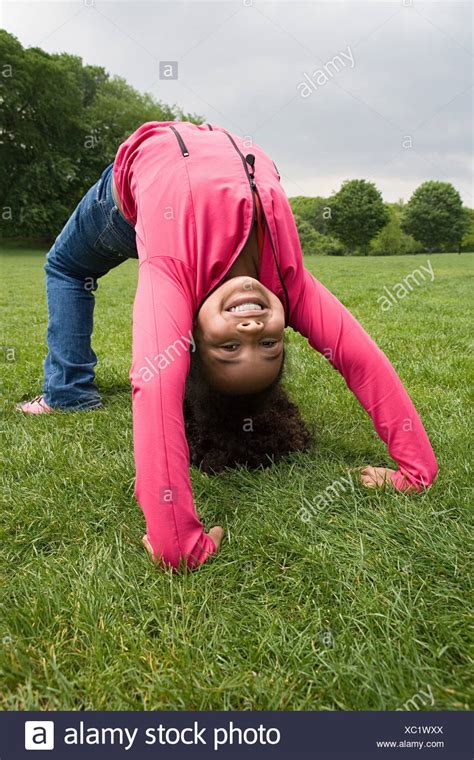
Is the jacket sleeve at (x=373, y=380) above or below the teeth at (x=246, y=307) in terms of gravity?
below

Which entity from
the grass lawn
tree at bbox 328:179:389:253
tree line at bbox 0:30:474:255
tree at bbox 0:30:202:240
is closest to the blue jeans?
the grass lawn

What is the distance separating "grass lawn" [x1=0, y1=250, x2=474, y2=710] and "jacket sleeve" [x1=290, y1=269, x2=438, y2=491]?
0.15 metres

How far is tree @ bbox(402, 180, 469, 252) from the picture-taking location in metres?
61.6

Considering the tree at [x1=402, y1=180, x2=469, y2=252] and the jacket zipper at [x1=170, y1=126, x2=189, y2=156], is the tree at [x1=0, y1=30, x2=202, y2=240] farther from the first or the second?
the tree at [x1=402, y1=180, x2=469, y2=252]

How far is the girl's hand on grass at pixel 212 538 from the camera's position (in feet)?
7.17

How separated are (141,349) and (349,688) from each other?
52.0 inches

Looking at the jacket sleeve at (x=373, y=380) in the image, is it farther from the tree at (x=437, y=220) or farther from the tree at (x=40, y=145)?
the tree at (x=437, y=220)

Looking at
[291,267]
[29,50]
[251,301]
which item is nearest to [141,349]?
[251,301]

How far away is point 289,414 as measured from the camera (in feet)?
10.5

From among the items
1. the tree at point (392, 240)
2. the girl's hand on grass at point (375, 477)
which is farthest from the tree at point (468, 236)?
the girl's hand on grass at point (375, 477)

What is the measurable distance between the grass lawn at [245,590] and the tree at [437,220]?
6310cm

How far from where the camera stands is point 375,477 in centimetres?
270

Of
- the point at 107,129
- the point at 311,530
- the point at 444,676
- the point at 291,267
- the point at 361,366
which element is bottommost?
the point at 444,676

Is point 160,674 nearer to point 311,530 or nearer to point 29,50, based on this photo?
Result: point 311,530
